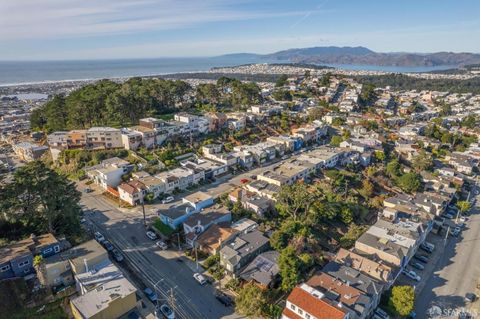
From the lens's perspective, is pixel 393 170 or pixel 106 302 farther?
pixel 393 170

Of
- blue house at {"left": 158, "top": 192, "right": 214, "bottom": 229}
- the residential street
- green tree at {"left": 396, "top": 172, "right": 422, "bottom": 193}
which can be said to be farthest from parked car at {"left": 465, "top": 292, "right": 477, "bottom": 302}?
blue house at {"left": 158, "top": 192, "right": 214, "bottom": 229}

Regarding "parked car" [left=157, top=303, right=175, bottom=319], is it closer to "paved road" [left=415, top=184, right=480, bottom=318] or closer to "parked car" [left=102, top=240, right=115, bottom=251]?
"parked car" [left=102, top=240, right=115, bottom=251]

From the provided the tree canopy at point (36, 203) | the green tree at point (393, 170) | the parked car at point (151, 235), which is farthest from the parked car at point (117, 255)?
the green tree at point (393, 170)

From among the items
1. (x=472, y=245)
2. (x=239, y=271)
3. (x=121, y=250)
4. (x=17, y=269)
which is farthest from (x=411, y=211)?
(x=17, y=269)

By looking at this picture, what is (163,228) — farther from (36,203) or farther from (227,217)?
(36,203)

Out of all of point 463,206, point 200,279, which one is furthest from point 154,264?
point 463,206

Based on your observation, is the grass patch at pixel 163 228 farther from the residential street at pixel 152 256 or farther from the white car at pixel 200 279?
the white car at pixel 200 279
